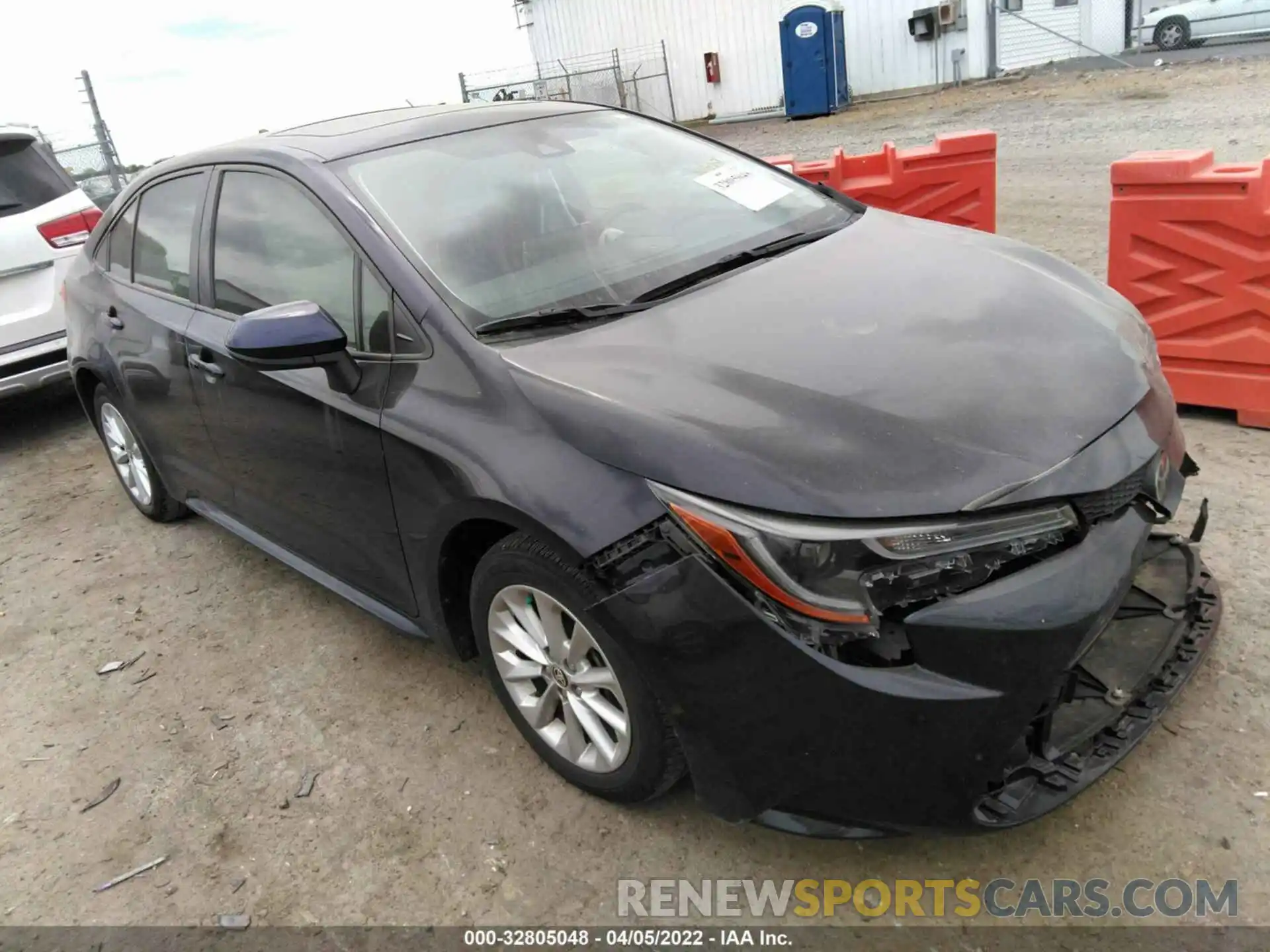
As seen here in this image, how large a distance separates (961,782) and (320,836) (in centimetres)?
173

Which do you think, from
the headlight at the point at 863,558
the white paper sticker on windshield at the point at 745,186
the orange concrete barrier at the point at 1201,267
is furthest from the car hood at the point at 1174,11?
the headlight at the point at 863,558

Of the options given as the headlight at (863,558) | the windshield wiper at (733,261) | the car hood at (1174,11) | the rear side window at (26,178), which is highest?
the rear side window at (26,178)

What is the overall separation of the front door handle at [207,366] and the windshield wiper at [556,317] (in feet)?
4.28

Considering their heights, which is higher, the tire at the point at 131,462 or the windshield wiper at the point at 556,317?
the windshield wiper at the point at 556,317

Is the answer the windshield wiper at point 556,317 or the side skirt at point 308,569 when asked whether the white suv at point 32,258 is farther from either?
the windshield wiper at point 556,317

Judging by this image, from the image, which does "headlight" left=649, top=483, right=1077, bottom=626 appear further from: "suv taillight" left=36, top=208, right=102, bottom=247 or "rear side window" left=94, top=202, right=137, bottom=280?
"suv taillight" left=36, top=208, right=102, bottom=247

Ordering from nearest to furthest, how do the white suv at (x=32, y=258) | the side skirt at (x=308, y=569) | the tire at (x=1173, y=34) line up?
the side skirt at (x=308, y=569), the white suv at (x=32, y=258), the tire at (x=1173, y=34)

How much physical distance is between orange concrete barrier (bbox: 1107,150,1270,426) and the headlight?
264 centimetres

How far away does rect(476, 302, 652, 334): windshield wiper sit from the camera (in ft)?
8.27

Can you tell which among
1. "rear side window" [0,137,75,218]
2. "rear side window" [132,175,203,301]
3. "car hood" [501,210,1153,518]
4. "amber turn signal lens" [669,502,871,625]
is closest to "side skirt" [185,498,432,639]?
"rear side window" [132,175,203,301]

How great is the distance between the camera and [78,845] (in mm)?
2756

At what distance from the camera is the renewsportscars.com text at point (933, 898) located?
6.85 ft

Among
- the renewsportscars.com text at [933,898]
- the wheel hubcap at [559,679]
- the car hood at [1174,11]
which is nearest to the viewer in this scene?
the renewsportscars.com text at [933,898]

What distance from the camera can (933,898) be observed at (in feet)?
7.18
